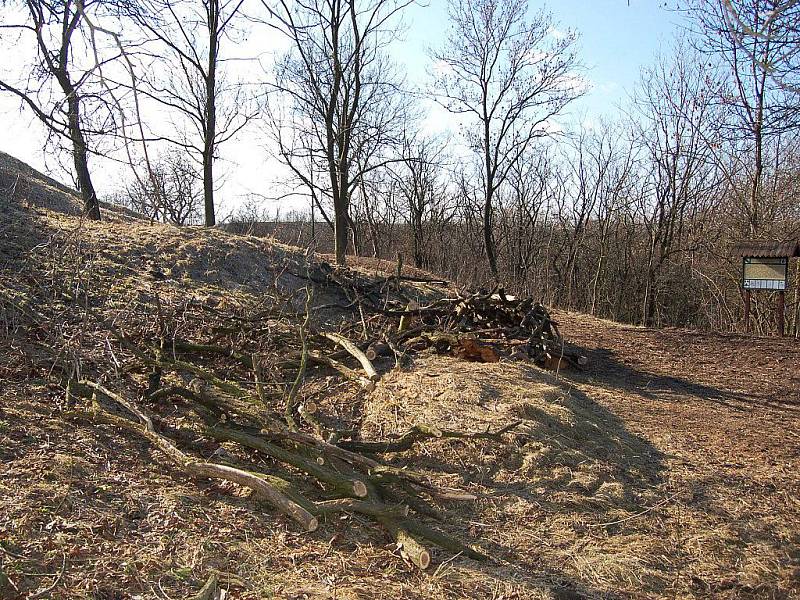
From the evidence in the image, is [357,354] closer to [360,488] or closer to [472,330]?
[472,330]

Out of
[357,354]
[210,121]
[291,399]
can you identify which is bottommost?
[291,399]

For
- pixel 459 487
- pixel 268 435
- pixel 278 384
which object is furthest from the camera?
pixel 278 384

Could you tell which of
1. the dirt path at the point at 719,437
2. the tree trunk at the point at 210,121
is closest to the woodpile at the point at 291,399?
the dirt path at the point at 719,437

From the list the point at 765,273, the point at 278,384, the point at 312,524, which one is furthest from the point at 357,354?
the point at 765,273

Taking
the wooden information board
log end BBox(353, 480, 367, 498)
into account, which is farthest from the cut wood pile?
the wooden information board

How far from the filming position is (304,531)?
3.74 meters

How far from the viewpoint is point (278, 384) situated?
5090 millimetres

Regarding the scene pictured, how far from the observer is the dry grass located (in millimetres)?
3221

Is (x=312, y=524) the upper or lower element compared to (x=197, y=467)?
lower

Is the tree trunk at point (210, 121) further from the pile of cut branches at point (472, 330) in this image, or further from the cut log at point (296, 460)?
the cut log at point (296, 460)

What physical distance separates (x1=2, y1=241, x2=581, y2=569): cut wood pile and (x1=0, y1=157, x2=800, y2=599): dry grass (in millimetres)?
120

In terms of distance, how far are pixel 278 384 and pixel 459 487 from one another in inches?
67.1

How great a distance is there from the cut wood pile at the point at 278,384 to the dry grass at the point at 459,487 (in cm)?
12

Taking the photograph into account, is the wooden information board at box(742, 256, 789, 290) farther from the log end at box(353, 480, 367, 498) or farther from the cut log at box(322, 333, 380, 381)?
the log end at box(353, 480, 367, 498)
